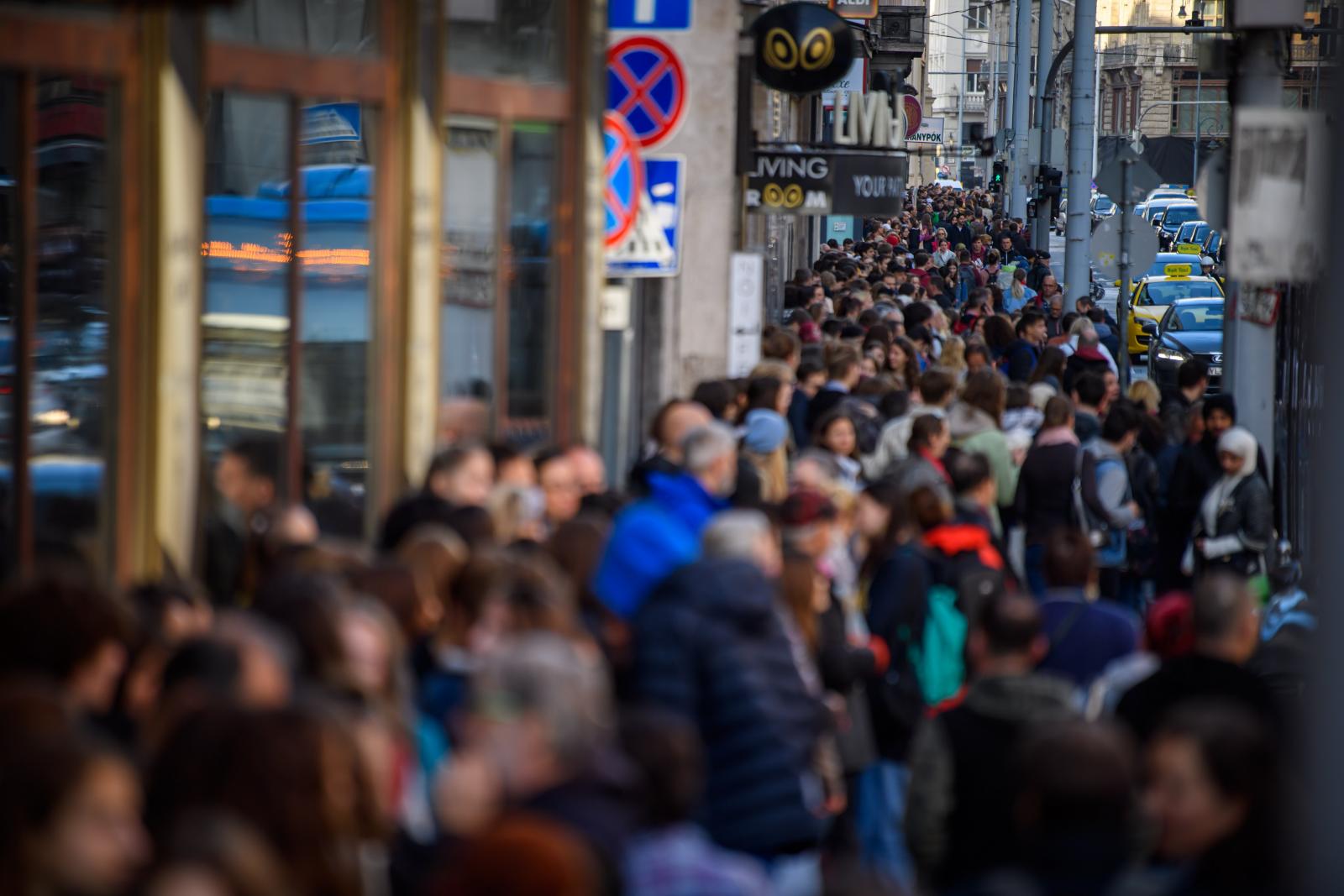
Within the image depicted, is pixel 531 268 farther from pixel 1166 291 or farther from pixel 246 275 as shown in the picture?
pixel 1166 291

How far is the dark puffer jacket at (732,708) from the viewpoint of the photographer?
6133mm

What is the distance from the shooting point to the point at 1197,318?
32781mm

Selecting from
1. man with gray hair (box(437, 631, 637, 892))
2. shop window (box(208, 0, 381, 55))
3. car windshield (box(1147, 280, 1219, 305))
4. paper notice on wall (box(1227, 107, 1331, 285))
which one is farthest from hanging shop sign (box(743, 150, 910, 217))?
car windshield (box(1147, 280, 1219, 305))

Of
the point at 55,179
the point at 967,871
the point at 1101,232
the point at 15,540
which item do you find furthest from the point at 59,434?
the point at 1101,232

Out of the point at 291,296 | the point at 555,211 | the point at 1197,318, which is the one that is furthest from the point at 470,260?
the point at 1197,318

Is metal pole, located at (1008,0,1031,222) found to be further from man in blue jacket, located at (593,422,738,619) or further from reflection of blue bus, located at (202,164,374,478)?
man in blue jacket, located at (593,422,738,619)

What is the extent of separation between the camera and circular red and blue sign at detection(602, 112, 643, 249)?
11.8m

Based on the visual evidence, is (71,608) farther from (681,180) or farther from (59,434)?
(681,180)

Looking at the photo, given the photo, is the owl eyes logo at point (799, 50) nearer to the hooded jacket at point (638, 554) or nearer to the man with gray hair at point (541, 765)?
the hooded jacket at point (638, 554)

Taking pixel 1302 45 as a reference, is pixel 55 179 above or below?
below

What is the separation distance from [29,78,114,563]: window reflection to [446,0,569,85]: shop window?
1.89 meters

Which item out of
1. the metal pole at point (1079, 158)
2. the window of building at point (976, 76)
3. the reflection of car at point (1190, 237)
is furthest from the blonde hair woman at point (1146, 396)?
the window of building at point (976, 76)

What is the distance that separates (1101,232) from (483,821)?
18.1m

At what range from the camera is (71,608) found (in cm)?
513
